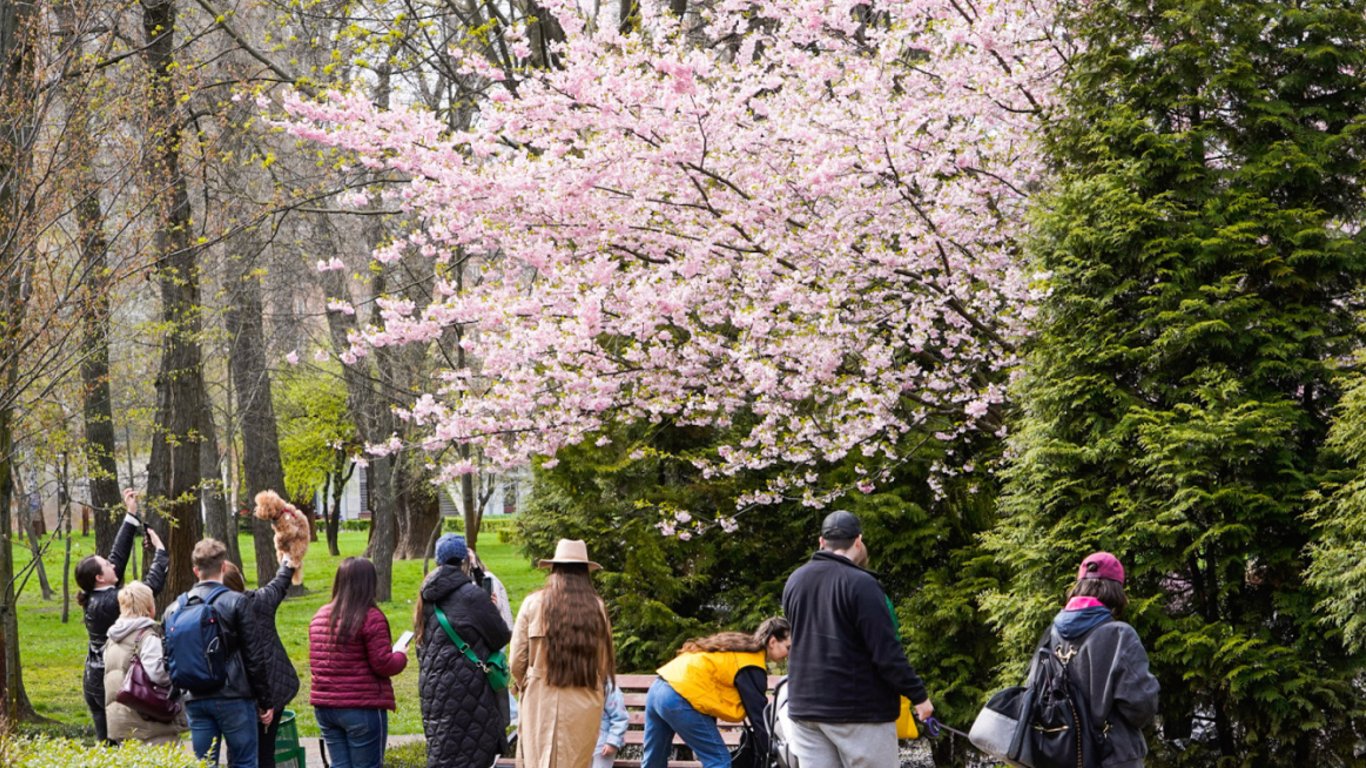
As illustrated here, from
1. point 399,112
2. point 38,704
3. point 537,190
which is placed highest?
point 399,112

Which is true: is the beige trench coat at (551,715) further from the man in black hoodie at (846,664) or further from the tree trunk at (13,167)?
the tree trunk at (13,167)

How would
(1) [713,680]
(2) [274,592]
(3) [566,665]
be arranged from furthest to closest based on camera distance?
(2) [274,592], (1) [713,680], (3) [566,665]

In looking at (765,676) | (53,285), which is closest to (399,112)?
(53,285)

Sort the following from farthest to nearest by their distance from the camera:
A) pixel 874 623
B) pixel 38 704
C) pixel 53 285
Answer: pixel 38 704
pixel 53 285
pixel 874 623

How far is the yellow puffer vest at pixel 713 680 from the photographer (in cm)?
671

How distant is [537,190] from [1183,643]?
→ 571cm

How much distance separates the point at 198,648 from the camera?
22.6ft

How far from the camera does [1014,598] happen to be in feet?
25.2

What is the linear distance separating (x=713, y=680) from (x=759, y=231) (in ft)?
13.3

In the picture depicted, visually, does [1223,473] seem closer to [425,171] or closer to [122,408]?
[425,171]

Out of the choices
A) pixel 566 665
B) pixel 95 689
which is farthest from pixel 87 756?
pixel 95 689

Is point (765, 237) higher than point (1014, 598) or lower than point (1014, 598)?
higher

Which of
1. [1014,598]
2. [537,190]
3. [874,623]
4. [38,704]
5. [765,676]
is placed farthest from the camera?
[38,704]

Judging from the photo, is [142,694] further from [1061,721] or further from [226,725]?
[1061,721]
